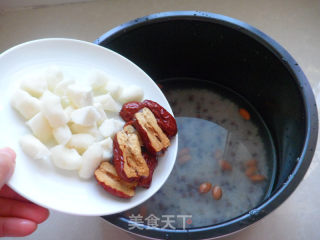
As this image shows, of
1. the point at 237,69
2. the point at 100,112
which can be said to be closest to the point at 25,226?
the point at 100,112

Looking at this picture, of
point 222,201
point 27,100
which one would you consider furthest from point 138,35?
point 222,201

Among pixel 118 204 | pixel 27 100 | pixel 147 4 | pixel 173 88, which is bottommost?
pixel 118 204

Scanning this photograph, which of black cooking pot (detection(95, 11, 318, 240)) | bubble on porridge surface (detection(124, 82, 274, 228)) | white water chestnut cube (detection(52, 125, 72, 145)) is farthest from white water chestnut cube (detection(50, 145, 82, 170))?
bubble on porridge surface (detection(124, 82, 274, 228))

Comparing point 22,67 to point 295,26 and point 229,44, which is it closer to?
point 229,44

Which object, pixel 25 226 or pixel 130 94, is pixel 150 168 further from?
pixel 25 226

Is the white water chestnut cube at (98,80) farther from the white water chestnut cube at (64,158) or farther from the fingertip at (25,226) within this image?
the fingertip at (25,226)

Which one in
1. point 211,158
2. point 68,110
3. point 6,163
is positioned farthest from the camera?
point 211,158

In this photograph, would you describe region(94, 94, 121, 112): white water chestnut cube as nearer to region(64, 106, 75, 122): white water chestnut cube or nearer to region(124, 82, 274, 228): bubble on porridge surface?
region(64, 106, 75, 122): white water chestnut cube
